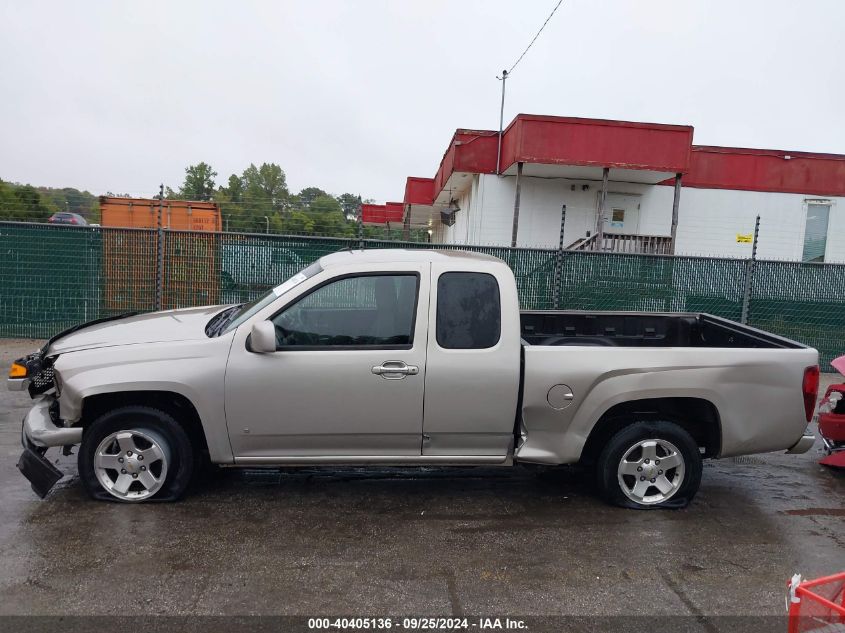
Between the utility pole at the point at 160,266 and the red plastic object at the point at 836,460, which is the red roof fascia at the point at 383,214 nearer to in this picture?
the utility pole at the point at 160,266

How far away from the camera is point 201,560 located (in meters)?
3.76

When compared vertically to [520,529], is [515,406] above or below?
above

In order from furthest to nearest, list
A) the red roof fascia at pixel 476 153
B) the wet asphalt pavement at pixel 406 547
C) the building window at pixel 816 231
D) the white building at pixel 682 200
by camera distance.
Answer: the building window at pixel 816 231
the white building at pixel 682 200
the red roof fascia at pixel 476 153
the wet asphalt pavement at pixel 406 547

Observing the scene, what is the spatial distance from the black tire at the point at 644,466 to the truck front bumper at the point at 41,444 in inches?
141

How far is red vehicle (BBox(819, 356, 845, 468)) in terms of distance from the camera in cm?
570

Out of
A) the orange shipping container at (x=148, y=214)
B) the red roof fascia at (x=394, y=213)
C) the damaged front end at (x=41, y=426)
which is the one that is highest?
the red roof fascia at (x=394, y=213)

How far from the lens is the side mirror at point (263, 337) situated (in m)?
4.16

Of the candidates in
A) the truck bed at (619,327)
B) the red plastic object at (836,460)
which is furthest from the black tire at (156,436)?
the red plastic object at (836,460)

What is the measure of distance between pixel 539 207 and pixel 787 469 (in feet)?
44.8

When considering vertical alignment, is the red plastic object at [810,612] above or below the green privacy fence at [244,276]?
below

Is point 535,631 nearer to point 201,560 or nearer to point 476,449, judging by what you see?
point 476,449

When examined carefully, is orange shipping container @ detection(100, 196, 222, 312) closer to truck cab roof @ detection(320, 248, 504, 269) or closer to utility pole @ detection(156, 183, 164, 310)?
utility pole @ detection(156, 183, 164, 310)

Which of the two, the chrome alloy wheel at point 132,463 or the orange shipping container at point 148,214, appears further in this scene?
the orange shipping container at point 148,214

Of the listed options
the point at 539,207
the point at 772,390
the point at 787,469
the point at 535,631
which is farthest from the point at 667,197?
the point at 535,631
